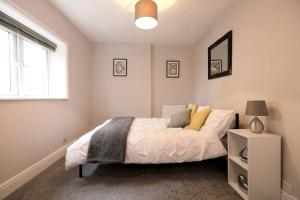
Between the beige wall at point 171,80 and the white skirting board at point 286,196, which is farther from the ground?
the beige wall at point 171,80

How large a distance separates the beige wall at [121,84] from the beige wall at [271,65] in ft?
7.20

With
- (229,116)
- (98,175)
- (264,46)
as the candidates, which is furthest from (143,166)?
Result: (264,46)

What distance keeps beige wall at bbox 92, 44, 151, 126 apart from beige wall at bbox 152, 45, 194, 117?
227mm

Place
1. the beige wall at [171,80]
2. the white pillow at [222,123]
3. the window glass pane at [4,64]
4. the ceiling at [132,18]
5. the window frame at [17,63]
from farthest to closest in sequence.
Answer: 1. the beige wall at [171,80]
2. the ceiling at [132,18]
3. the white pillow at [222,123]
4. the window frame at [17,63]
5. the window glass pane at [4,64]

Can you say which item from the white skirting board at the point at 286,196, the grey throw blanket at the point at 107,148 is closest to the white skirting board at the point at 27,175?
the grey throw blanket at the point at 107,148

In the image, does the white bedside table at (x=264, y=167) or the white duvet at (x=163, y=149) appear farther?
the white duvet at (x=163, y=149)

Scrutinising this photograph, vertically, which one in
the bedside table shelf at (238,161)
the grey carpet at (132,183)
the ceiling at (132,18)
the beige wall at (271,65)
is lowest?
the grey carpet at (132,183)

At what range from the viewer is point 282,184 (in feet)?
5.20

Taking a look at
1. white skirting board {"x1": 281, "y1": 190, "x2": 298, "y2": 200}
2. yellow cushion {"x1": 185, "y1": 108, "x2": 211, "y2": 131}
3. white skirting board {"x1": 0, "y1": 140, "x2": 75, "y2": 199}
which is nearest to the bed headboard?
yellow cushion {"x1": 185, "y1": 108, "x2": 211, "y2": 131}

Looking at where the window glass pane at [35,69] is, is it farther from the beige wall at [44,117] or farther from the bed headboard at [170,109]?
the bed headboard at [170,109]

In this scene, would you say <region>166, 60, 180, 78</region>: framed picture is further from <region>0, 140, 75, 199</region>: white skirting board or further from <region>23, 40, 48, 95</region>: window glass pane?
<region>0, 140, 75, 199</region>: white skirting board

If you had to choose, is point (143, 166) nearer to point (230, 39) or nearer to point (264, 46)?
point (264, 46)

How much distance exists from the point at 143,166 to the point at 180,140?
0.75 m

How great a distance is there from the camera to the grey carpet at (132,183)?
1.69 metres
